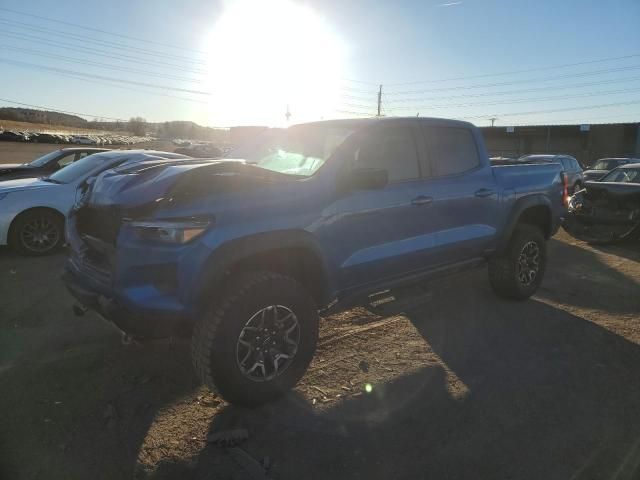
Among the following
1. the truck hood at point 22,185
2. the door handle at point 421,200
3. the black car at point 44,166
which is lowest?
the truck hood at point 22,185

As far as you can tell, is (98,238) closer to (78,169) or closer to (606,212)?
(78,169)

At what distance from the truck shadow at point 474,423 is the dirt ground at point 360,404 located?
0.01 metres

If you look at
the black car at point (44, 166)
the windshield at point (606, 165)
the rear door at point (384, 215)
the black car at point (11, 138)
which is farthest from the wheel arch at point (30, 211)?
the black car at point (11, 138)

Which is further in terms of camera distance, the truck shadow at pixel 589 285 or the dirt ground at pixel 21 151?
the dirt ground at pixel 21 151

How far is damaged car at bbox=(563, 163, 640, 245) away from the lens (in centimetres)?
835

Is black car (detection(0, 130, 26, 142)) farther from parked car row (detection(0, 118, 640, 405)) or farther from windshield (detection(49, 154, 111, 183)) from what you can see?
parked car row (detection(0, 118, 640, 405))

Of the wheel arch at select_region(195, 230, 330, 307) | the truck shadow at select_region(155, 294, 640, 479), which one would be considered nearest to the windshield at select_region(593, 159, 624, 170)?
the truck shadow at select_region(155, 294, 640, 479)

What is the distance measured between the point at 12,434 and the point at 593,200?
9.64 m

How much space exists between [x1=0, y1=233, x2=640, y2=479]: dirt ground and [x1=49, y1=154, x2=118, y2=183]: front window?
3.03 m

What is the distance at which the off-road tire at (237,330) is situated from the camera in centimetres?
283

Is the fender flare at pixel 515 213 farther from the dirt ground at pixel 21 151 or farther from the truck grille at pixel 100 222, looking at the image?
the dirt ground at pixel 21 151

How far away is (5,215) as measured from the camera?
6578mm

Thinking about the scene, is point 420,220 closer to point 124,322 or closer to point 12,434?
point 124,322

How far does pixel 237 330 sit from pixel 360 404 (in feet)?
3.32
